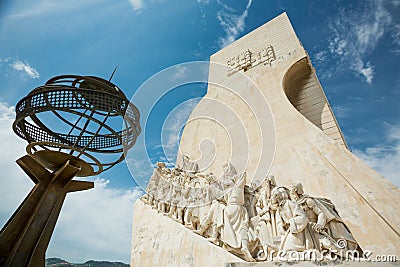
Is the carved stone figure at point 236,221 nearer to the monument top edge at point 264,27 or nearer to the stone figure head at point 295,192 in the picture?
the stone figure head at point 295,192

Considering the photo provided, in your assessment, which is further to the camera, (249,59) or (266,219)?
(249,59)

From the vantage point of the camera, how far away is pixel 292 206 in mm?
3658

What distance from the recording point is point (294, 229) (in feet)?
11.2

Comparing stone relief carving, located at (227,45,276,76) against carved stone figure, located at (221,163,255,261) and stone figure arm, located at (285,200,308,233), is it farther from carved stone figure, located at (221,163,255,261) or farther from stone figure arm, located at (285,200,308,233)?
stone figure arm, located at (285,200,308,233)

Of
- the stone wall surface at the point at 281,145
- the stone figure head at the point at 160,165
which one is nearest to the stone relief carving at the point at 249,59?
the stone wall surface at the point at 281,145

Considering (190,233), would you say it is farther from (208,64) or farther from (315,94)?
(208,64)

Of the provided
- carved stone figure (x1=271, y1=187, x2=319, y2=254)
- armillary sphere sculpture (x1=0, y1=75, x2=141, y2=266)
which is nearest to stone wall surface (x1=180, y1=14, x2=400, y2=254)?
carved stone figure (x1=271, y1=187, x2=319, y2=254)

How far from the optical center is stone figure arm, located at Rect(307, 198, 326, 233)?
354 centimetres

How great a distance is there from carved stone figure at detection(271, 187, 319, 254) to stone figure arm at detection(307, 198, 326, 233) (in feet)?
0.30

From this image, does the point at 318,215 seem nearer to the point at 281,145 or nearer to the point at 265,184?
the point at 265,184

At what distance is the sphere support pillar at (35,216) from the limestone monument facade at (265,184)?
234 cm

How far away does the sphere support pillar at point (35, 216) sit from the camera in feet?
9.61

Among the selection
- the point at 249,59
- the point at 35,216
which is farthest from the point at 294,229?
the point at 249,59

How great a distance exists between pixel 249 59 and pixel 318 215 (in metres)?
6.93
